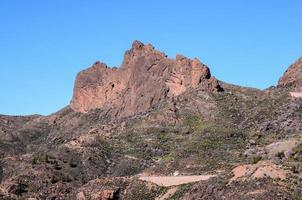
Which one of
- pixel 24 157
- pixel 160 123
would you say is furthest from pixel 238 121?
pixel 24 157

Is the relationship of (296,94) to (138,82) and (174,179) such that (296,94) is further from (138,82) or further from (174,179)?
(138,82)

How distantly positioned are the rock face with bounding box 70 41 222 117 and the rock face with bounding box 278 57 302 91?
11.1 meters

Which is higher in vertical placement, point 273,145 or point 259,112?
point 259,112

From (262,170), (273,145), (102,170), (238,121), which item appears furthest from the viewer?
(238,121)

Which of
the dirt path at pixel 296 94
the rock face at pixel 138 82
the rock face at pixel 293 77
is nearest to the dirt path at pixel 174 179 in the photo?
the dirt path at pixel 296 94

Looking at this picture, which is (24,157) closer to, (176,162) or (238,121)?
(176,162)

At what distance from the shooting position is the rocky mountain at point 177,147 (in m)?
64.1

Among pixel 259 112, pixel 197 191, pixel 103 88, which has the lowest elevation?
pixel 197 191

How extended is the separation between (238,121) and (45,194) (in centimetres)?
3464

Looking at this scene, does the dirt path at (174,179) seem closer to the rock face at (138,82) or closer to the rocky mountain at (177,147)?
the rocky mountain at (177,147)

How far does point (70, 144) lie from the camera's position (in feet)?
349

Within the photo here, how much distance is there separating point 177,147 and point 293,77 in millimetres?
28950

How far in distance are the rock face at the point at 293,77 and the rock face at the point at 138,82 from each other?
437 inches

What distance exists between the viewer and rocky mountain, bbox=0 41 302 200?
6412 cm
